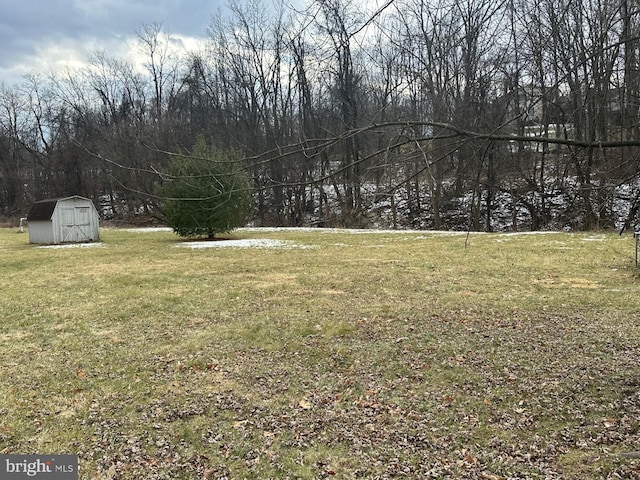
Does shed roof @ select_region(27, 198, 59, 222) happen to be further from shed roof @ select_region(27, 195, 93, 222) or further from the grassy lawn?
the grassy lawn

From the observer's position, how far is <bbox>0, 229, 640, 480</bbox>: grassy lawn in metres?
2.86

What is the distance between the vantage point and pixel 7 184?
38.4m

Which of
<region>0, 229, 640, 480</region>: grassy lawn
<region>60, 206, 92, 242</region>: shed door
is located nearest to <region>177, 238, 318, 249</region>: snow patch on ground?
<region>60, 206, 92, 242</region>: shed door

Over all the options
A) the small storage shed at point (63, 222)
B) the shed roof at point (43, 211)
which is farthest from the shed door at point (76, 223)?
the shed roof at point (43, 211)

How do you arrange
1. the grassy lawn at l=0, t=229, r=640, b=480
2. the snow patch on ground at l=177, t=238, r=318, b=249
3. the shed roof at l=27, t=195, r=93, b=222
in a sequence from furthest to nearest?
the shed roof at l=27, t=195, r=93, b=222 → the snow patch on ground at l=177, t=238, r=318, b=249 → the grassy lawn at l=0, t=229, r=640, b=480

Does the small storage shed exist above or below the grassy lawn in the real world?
above

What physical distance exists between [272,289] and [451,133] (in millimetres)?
5730

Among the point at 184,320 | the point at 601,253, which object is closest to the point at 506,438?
the point at 184,320

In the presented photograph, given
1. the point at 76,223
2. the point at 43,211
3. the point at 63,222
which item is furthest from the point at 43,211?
the point at 76,223

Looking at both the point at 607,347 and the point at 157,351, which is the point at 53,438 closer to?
the point at 157,351

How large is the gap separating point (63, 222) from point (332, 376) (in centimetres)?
1865

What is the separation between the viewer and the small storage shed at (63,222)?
19188 mm

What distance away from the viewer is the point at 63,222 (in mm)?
19375

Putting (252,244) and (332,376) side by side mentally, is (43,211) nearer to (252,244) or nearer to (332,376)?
(252,244)
